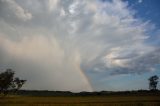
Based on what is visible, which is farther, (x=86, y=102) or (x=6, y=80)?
(x=6, y=80)

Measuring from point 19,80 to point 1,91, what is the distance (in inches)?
790

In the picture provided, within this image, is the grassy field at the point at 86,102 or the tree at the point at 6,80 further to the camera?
the tree at the point at 6,80

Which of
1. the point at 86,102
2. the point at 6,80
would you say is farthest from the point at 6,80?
the point at 86,102

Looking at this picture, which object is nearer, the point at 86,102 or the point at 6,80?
the point at 86,102

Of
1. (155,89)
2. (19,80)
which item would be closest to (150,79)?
(155,89)

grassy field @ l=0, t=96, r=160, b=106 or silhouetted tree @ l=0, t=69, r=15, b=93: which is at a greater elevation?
silhouetted tree @ l=0, t=69, r=15, b=93

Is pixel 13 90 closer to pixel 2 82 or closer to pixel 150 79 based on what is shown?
pixel 2 82

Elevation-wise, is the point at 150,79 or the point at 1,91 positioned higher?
the point at 150,79

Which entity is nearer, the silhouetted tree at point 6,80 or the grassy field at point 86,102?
the grassy field at point 86,102

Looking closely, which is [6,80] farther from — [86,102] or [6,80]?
[86,102]

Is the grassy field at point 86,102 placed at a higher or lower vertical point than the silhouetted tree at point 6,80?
lower

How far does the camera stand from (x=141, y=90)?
619ft

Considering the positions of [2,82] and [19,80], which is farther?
[19,80]

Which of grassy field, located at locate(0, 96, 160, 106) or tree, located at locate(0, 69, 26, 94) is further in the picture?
tree, located at locate(0, 69, 26, 94)
